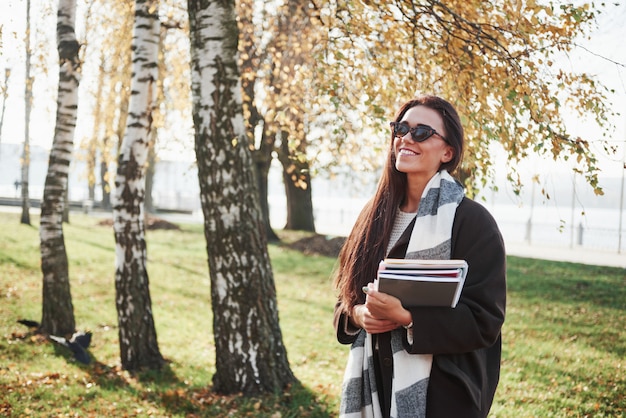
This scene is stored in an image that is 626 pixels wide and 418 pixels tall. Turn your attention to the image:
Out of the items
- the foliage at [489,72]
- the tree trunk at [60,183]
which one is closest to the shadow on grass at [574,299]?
the foliage at [489,72]

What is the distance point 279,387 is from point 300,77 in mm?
3807

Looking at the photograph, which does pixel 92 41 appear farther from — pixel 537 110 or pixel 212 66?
pixel 537 110

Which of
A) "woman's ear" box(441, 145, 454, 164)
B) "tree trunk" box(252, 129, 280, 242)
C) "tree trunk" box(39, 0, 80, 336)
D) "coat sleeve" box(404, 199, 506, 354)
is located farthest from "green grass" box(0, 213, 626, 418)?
"tree trunk" box(252, 129, 280, 242)

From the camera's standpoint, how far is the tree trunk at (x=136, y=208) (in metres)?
6.66

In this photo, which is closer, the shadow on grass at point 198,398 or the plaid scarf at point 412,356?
the plaid scarf at point 412,356

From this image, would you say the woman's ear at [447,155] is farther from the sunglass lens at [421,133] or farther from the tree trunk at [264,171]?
the tree trunk at [264,171]

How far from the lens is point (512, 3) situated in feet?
17.7

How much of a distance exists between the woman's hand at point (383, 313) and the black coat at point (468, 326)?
0.18ft

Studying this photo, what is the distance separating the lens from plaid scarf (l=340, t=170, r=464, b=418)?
2449 mm

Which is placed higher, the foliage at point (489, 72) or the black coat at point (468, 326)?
the foliage at point (489, 72)

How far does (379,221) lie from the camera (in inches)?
113

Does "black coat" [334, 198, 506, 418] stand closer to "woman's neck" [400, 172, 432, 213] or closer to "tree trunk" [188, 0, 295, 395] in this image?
"woman's neck" [400, 172, 432, 213]

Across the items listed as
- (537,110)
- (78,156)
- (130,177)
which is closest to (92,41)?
(78,156)

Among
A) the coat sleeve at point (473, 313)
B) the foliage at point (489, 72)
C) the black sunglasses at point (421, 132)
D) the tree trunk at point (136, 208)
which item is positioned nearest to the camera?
the coat sleeve at point (473, 313)
